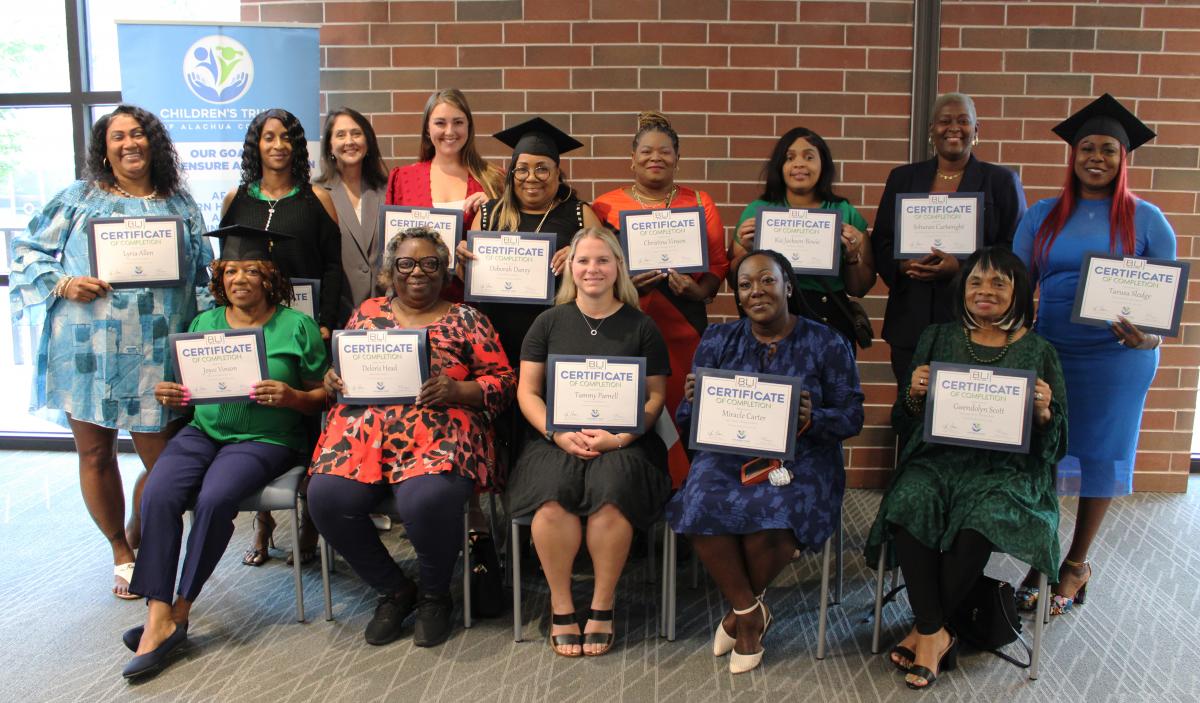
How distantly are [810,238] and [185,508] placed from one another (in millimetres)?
2460

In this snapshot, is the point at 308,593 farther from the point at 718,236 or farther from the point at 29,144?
the point at 29,144

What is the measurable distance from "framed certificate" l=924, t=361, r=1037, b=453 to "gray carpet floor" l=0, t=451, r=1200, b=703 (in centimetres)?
78

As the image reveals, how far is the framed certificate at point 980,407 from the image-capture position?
2646mm

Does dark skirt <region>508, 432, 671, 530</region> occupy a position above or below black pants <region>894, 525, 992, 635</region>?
above

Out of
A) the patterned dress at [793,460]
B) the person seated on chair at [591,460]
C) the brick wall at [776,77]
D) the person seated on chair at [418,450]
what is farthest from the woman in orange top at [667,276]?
the brick wall at [776,77]

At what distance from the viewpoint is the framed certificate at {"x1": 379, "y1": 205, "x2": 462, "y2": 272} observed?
3.32 meters

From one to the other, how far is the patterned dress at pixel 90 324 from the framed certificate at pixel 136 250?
5cm

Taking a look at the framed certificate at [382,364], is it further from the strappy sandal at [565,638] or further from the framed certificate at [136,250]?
the strappy sandal at [565,638]

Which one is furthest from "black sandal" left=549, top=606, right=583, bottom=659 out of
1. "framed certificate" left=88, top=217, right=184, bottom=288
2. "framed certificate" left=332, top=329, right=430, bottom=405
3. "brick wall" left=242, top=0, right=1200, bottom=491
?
"brick wall" left=242, top=0, right=1200, bottom=491

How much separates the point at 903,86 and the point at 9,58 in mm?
5288

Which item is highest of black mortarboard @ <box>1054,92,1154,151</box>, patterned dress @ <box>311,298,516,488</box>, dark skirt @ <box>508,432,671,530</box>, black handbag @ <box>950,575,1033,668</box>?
black mortarboard @ <box>1054,92,1154,151</box>

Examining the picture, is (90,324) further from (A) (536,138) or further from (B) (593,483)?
(B) (593,483)

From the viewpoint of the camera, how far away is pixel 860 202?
4.63 meters

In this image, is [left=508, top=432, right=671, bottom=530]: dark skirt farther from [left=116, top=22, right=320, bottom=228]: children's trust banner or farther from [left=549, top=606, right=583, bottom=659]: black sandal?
[left=116, top=22, right=320, bottom=228]: children's trust banner
